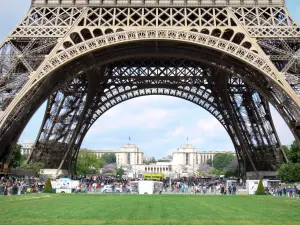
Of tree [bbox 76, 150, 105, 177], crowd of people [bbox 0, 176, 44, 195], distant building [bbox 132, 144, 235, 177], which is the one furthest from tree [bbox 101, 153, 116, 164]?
crowd of people [bbox 0, 176, 44, 195]

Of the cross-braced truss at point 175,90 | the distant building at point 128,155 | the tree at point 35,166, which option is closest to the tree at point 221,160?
the distant building at point 128,155

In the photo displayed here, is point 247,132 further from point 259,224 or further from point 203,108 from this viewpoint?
point 259,224

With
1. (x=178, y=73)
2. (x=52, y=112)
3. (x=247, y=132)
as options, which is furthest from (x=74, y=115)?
(x=247, y=132)

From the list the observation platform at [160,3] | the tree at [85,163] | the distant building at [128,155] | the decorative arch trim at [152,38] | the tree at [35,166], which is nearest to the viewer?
the decorative arch trim at [152,38]

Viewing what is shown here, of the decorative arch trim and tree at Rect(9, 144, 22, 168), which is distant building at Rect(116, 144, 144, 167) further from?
the decorative arch trim

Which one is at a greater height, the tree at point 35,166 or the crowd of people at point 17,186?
the tree at point 35,166

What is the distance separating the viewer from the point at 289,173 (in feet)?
131

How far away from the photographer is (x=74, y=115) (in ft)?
159

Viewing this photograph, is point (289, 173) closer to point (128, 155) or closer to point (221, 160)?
point (221, 160)

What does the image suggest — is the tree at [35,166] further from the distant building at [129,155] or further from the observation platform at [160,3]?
the distant building at [129,155]

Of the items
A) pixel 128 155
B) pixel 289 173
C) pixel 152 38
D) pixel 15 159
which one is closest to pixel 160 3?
pixel 152 38

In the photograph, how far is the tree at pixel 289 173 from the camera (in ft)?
131

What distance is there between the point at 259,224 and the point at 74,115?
3680cm

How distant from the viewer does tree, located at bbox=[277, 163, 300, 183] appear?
39844 millimetres
